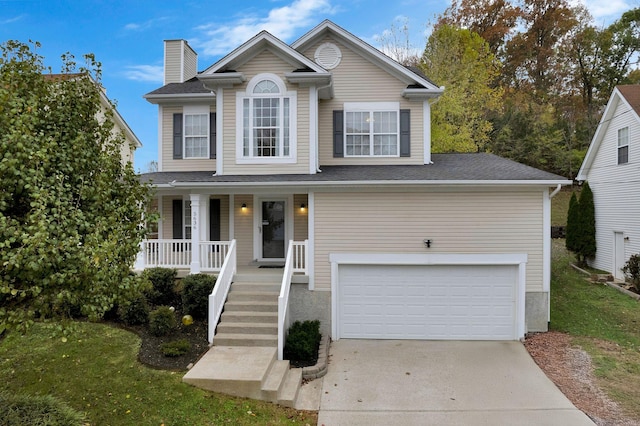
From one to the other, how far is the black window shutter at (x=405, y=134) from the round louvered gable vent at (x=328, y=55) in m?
2.59

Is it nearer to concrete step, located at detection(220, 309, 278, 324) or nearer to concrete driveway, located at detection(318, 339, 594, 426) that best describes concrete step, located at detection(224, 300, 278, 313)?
concrete step, located at detection(220, 309, 278, 324)

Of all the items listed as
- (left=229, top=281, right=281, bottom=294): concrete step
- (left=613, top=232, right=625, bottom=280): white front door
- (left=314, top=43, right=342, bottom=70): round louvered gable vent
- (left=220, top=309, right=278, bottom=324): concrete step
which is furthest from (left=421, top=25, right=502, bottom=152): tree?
(left=220, top=309, right=278, bottom=324): concrete step

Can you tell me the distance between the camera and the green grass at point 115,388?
216 inches

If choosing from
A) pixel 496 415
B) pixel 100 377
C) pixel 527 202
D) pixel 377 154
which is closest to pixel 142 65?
pixel 377 154

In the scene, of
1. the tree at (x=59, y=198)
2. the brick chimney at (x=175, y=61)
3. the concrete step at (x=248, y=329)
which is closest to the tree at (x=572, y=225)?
the concrete step at (x=248, y=329)

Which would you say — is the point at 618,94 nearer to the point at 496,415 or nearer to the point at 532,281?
A: the point at 532,281

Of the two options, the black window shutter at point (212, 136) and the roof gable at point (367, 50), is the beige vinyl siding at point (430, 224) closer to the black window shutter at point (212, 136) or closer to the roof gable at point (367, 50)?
the roof gable at point (367, 50)

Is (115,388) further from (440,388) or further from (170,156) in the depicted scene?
(170,156)

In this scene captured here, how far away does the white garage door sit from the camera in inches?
365

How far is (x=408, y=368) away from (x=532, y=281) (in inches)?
157

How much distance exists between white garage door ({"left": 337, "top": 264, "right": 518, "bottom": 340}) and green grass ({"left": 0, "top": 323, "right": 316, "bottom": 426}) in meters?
3.76

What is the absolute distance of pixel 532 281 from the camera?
9281 millimetres

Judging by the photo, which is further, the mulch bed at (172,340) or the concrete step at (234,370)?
the mulch bed at (172,340)

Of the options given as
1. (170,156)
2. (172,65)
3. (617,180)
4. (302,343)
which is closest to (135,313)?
(302,343)
